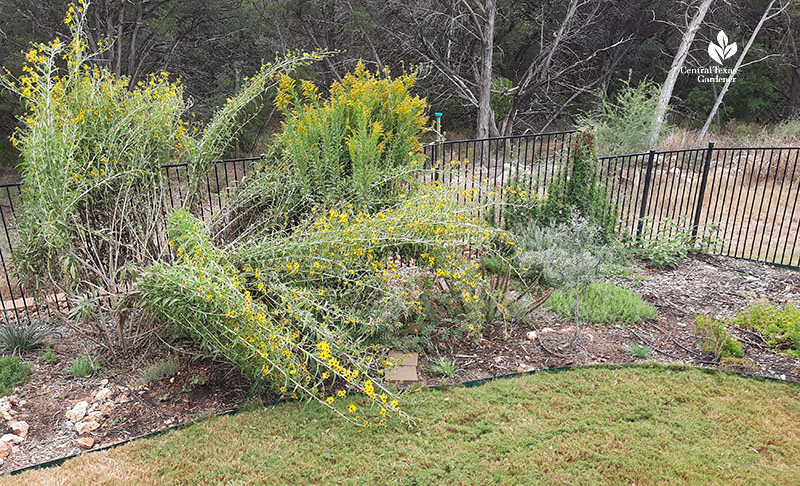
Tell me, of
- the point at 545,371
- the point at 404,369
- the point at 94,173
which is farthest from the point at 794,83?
the point at 94,173

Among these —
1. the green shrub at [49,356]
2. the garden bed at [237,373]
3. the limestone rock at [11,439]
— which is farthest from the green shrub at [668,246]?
the limestone rock at [11,439]

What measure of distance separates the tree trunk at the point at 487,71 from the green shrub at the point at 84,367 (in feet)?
42.1

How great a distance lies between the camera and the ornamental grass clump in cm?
366

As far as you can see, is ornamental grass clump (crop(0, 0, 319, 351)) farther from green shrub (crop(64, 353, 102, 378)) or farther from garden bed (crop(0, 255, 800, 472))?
garden bed (crop(0, 255, 800, 472))

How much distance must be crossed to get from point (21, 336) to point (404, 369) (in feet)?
10.2

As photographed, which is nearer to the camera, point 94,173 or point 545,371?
point 94,173

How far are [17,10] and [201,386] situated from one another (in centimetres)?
1413

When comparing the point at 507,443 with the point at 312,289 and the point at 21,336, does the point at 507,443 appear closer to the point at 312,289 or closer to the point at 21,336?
the point at 312,289

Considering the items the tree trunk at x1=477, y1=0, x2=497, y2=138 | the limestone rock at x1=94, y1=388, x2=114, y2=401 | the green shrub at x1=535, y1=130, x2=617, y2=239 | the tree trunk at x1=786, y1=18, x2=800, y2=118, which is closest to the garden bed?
the limestone rock at x1=94, y1=388, x2=114, y2=401

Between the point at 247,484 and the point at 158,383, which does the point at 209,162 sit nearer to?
the point at 158,383

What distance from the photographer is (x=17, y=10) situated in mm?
13211

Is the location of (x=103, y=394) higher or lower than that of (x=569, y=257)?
lower

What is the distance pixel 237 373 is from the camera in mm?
3953

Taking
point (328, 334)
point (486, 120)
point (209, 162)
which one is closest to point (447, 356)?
point (328, 334)
